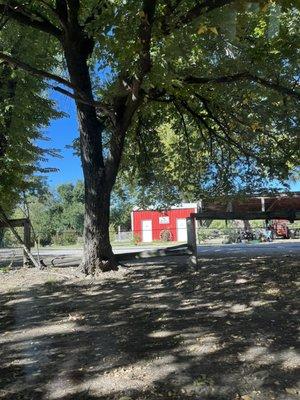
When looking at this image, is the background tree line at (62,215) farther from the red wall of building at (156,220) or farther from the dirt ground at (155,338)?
the dirt ground at (155,338)

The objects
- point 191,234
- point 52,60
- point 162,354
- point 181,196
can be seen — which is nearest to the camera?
point 162,354

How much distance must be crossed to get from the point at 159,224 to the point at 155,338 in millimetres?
46990

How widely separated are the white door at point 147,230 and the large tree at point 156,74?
3789cm

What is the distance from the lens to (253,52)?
33.7 ft

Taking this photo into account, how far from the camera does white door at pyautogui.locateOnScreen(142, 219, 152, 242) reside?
51.2 metres

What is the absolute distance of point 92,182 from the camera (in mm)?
10227

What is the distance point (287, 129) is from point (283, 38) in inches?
103

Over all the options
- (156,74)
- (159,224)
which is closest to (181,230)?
(159,224)

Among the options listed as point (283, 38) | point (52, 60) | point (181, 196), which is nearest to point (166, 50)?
point (283, 38)

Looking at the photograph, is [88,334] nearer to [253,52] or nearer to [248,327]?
[248,327]

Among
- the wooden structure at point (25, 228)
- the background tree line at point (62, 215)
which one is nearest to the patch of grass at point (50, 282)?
the wooden structure at point (25, 228)

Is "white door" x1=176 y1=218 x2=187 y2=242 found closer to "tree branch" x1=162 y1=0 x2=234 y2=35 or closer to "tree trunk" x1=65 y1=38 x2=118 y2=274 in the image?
"tree trunk" x1=65 y1=38 x2=118 y2=274

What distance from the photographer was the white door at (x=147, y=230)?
51.2 meters

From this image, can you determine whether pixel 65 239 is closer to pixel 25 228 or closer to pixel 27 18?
pixel 25 228
